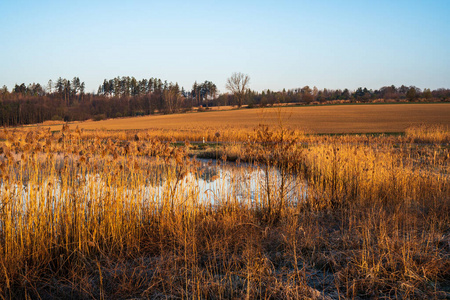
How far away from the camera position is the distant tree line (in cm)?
5835

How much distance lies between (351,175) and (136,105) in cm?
7497

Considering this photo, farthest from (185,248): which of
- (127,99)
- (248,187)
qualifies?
(127,99)

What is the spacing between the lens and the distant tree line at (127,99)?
58347 mm

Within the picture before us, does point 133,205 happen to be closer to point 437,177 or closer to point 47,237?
point 47,237

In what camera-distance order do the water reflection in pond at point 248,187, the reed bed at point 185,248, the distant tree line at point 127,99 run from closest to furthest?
the reed bed at point 185,248, the water reflection in pond at point 248,187, the distant tree line at point 127,99

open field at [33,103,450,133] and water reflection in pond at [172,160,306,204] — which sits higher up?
open field at [33,103,450,133]

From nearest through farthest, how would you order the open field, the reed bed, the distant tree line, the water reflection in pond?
the reed bed, the water reflection in pond, the open field, the distant tree line

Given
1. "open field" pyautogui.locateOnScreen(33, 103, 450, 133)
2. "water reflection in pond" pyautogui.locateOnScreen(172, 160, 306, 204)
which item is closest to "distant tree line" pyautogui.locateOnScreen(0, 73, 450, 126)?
"open field" pyautogui.locateOnScreen(33, 103, 450, 133)

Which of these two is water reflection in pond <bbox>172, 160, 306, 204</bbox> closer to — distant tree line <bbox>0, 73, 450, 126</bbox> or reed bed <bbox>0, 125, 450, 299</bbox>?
reed bed <bbox>0, 125, 450, 299</bbox>

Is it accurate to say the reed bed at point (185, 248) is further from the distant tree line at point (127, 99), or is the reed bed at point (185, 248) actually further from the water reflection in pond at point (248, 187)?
the distant tree line at point (127, 99)

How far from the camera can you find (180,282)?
3100 mm

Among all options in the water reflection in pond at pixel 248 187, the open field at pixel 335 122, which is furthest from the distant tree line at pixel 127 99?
the water reflection in pond at pixel 248 187

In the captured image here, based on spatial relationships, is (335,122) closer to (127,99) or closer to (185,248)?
(185,248)

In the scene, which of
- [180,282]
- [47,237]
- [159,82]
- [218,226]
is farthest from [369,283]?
[159,82]
